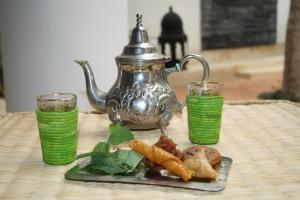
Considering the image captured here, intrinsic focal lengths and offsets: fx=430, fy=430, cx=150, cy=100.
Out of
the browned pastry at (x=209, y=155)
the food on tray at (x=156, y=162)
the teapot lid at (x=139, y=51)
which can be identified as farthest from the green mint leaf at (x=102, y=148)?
the teapot lid at (x=139, y=51)

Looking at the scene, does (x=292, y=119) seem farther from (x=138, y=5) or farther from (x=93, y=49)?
(x=138, y=5)

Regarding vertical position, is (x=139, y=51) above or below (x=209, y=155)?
above

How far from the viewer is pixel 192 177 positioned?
655mm

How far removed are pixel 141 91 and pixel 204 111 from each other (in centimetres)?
15

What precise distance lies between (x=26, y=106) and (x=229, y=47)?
3501mm

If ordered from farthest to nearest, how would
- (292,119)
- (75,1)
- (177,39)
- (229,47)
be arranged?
→ (229,47) → (177,39) → (75,1) → (292,119)

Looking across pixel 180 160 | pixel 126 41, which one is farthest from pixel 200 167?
pixel 126 41

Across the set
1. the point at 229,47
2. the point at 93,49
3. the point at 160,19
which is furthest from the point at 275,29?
the point at 93,49

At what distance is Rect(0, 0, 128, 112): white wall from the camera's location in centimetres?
147

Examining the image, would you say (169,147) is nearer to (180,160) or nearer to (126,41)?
(180,160)

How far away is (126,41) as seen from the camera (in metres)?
1.53

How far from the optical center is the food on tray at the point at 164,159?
0.64 m

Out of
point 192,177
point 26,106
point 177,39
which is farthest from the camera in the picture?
point 177,39

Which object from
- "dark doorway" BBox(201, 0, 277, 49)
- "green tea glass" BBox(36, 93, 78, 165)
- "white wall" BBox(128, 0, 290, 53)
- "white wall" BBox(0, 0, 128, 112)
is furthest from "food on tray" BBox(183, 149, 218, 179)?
"dark doorway" BBox(201, 0, 277, 49)
